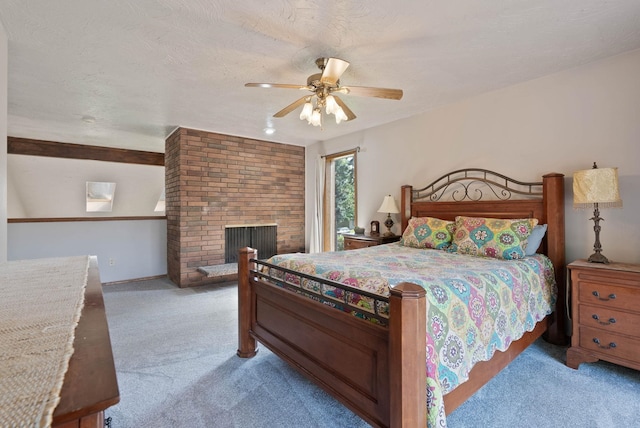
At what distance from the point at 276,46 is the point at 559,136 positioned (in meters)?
2.61

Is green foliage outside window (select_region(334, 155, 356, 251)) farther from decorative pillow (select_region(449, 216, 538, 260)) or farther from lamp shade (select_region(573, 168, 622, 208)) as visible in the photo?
lamp shade (select_region(573, 168, 622, 208))

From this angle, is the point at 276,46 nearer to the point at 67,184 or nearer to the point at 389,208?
the point at 389,208

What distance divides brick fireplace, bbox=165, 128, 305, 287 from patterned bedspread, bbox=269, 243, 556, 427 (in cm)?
268

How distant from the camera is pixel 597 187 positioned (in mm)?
2252

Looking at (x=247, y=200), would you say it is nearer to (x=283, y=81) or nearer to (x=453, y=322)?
(x=283, y=81)

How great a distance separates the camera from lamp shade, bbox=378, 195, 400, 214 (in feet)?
13.1

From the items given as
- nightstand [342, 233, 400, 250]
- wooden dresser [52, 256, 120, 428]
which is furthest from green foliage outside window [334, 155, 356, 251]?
wooden dresser [52, 256, 120, 428]

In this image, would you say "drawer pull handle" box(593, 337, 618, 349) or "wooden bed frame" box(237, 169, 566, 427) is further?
"drawer pull handle" box(593, 337, 618, 349)

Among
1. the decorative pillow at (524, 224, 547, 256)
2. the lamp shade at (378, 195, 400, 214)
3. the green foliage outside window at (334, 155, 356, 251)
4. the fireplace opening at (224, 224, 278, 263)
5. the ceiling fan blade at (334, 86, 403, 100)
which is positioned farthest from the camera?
the green foliage outside window at (334, 155, 356, 251)

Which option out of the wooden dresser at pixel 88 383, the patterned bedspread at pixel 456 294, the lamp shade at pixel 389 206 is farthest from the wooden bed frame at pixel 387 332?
the wooden dresser at pixel 88 383

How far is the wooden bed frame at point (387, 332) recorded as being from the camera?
4.14 ft

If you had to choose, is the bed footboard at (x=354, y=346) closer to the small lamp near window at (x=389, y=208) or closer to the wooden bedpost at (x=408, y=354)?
the wooden bedpost at (x=408, y=354)

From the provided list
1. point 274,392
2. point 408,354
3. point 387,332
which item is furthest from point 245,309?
point 408,354

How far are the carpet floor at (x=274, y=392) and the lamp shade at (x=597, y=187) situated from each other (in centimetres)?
124
